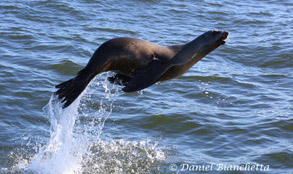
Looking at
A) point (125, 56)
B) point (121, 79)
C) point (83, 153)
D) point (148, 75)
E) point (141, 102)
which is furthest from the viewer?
point (141, 102)

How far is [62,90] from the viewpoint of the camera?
202 inches

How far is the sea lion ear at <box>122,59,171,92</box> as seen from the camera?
488 cm

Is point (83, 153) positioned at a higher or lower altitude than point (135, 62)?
lower

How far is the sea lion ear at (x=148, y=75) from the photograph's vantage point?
16.0ft

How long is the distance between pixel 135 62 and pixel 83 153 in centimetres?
243

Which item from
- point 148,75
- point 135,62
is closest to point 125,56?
point 135,62

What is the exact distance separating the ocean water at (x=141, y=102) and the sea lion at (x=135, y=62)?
812 millimetres

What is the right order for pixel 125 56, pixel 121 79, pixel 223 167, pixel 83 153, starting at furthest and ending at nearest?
1. pixel 83 153
2. pixel 223 167
3. pixel 121 79
4. pixel 125 56

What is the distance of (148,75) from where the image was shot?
4.98 metres

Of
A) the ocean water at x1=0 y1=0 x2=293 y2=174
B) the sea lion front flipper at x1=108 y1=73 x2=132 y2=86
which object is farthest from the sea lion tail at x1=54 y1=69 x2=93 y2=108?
the ocean water at x1=0 y1=0 x2=293 y2=174

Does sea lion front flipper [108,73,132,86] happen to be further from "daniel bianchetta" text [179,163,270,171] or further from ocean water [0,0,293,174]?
"daniel bianchetta" text [179,163,270,171]

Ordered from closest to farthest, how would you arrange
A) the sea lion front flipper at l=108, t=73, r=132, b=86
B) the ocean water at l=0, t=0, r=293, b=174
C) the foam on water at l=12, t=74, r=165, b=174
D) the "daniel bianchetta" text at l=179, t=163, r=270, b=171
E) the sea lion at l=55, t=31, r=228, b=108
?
the sea lion at l=55, t=31, r=228, b=108
the sea lion front flipper at l=108, t=73, r=132, b=86
the foam on water at l=12, t=74, r=165, b=174
the "daniel bianchetta" text at l=179, t=163, r=270, b=171
the ocean water at l=0, t=0, r=293, b=174

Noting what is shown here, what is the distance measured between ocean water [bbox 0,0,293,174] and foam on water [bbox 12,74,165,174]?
1cm
